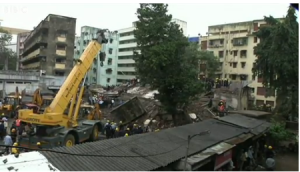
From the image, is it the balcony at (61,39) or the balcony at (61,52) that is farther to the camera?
the balcony at (61,52)

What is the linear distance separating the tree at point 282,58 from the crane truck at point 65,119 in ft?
42.6

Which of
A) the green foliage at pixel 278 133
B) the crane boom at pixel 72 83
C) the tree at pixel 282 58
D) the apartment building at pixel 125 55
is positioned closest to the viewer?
the crane boom at pixel 72 83

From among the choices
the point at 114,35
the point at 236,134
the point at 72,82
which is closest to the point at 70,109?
the point at 72,82

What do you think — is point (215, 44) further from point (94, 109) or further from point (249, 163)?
point (249, 163)

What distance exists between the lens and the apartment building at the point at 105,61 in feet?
216

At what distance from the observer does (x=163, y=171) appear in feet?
31.2

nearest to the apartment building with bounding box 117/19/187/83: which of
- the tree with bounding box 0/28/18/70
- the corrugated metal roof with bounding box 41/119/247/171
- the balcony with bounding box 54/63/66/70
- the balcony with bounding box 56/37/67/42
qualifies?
the balcony with bounding box 54/63/66/70

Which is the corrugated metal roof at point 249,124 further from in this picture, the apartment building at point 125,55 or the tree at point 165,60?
the apartment building at point 125,55

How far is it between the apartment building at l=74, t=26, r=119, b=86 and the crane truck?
46.9 metres

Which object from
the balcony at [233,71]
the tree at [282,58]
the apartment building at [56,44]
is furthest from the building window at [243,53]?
the apartment building at [56,44]

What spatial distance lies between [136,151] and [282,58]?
53.3 ft

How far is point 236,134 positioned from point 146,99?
53.4 ft

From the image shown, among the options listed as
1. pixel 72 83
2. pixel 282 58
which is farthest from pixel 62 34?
pixel 282 58

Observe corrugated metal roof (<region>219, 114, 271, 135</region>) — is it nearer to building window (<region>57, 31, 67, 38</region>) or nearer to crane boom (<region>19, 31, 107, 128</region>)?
crane boom (<region>19, 31, 107, 128</region>)
